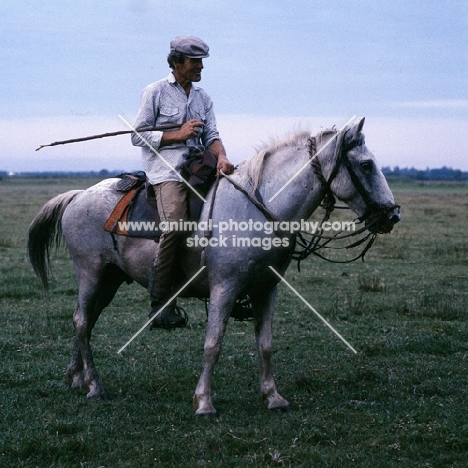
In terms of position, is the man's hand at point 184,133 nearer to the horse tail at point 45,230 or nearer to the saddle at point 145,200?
the saddle at point 145,200

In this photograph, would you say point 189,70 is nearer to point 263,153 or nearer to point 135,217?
point 263,153

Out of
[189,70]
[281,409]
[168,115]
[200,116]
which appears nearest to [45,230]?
[168,115]

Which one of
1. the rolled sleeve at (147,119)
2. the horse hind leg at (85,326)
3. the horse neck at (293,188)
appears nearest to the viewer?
the horse neck at (293,188)

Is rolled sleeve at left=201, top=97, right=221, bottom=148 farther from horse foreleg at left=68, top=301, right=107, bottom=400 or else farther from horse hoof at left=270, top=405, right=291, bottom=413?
horse hoof at left=270, top=405, right=291, bottom=413

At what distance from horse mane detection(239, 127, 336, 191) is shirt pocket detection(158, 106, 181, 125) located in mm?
795

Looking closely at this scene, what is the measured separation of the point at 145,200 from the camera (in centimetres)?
660

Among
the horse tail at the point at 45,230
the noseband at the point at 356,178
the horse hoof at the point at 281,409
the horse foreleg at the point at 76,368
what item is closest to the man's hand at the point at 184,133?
the noseband at the point at 356,178

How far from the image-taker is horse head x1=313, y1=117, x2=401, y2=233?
18.4ft

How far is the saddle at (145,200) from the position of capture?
6113 mm

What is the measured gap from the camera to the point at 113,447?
5219mm

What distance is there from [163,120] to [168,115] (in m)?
0.07

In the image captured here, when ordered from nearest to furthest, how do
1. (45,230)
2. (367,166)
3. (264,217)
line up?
1. (367,166)
2. (264,217)
3. (45,230)

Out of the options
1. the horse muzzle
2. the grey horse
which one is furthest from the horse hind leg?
the horse muzzle

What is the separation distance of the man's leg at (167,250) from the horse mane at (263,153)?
23.8 inches
